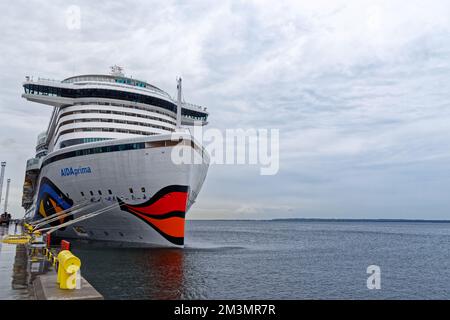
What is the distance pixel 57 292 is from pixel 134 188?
50.5 feet

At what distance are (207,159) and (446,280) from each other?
64.5 feet

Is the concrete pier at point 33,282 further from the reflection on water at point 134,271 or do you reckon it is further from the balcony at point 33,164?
the balcony at point 33,164

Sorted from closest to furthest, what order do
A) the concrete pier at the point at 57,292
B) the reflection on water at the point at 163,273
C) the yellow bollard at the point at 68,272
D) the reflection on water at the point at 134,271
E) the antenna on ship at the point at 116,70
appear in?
the concrete pier at the point at 57,292 < the yellow bollard at the point at 68,272 < the reflection on water at the point at 134,271 < the reflection on water at the point at 163,273 < the antenna on ship at the point at 116,70

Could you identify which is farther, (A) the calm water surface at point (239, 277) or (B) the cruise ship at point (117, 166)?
(B) the cruise ship at point (117, 166)

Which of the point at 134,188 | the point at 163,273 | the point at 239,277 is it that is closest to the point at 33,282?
the point at 163,273

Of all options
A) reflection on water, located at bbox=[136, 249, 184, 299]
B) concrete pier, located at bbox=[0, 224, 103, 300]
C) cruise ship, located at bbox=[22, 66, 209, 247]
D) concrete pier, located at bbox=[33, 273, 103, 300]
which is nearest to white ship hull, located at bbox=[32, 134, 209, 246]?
cruise ship, located at bbox=[22, 66, 209, 247]

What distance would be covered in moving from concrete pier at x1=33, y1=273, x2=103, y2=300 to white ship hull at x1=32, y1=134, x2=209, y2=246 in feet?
44.1

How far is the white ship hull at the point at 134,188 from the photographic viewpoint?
85.7 feet

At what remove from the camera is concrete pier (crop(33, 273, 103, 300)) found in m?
10.8

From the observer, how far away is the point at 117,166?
2630cm

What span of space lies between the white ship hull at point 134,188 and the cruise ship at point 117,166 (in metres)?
0.07

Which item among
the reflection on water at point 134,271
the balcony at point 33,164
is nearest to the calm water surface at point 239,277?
the reflection on water at point 134,271
